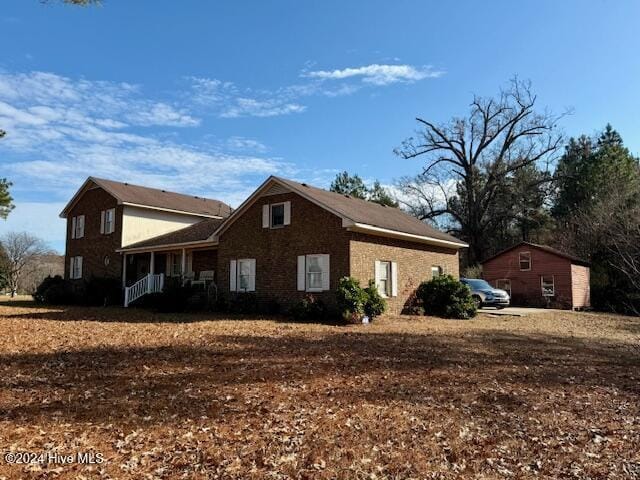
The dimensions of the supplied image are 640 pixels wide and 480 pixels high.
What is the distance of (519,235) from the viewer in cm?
4719

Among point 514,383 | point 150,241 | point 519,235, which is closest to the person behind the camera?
point 514,383

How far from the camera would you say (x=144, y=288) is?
2403 centimetres

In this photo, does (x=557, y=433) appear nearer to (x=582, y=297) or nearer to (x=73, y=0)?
(x=73, y=0)

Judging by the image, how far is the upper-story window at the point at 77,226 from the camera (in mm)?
29778

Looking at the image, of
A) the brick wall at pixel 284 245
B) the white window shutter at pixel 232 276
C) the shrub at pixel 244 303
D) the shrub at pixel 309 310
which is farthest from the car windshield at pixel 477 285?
the white window shutter at pixel 232 276

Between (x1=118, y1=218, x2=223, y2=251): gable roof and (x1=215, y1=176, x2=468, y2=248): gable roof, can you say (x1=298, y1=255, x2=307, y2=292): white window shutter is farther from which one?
(x1=118, y1=218, x2=223, y2=251): gable roof

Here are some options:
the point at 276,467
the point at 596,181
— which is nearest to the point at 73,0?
the point at 276,467

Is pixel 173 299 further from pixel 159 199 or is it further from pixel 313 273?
pixel 159 199

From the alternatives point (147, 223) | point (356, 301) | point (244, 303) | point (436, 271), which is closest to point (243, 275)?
point (244, 303)

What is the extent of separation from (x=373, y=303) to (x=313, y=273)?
9.09 ft

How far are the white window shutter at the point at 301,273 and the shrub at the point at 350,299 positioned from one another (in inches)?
83.4

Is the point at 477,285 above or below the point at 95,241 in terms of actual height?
below

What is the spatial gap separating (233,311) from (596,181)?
104 ft

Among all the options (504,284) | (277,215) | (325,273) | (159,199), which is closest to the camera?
(325,273)
